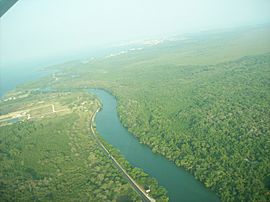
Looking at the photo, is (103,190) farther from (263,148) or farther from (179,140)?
(263,148)

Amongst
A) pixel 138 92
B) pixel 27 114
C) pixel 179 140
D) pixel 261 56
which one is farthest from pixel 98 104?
pixel 261 56

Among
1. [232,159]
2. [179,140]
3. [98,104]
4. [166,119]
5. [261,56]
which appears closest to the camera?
[232,159]

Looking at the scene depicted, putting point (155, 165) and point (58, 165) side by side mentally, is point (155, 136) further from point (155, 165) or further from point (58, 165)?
point (58, 165)

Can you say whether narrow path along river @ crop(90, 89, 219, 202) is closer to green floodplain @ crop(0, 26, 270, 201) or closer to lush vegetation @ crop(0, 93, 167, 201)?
green floodplain @ crop(0, 26, 270, 201)

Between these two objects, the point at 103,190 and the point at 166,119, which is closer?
the point at 103,190

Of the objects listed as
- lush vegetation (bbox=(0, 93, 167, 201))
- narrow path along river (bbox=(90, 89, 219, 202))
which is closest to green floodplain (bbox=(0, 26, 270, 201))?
lush vegetation (bbox=(0, 93, 167, 201))

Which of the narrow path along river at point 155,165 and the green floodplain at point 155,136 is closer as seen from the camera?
the narrow path along river at point 155,165

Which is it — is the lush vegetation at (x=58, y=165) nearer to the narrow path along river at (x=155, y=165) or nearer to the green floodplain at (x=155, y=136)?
the green floodplain at (x=155, y=136)

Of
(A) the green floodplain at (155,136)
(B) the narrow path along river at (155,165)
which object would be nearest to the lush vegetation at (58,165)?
(A) the green floodplain at (155,136)
